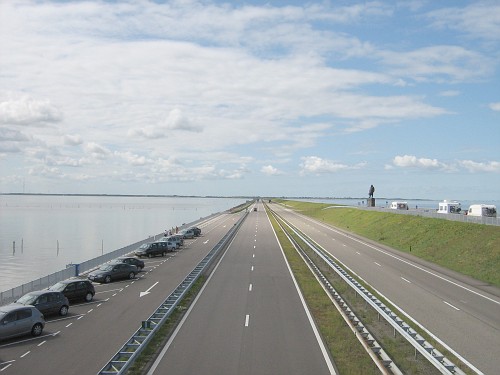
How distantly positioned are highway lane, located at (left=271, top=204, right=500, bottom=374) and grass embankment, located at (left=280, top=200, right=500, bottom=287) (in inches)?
61.0

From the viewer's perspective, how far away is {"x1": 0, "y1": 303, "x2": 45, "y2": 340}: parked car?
20250 mm

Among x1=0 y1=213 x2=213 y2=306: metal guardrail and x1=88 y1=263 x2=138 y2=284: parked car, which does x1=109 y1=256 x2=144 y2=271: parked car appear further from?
x1=0 y1=213 x2=213 y2=306: metal guardrail

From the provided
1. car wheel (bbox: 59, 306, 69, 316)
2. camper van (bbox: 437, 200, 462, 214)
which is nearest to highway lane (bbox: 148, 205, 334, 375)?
car wheel (bbox: 59, 306, 69, 316)

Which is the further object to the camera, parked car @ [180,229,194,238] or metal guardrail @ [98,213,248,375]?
parked car @ [180,229,194,238]

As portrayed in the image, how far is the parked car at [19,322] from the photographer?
20.2m

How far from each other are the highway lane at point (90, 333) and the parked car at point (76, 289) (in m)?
0.60

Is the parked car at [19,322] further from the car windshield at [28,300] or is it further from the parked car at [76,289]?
the parked car at [76,289]

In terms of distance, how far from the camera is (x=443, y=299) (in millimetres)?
29297

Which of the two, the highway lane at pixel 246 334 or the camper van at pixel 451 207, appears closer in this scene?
the highway lane at pixel 246 334

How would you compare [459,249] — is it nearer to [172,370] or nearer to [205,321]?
[205,321]

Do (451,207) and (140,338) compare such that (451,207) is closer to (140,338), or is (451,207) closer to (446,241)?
(446,241)

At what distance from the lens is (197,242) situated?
67500mm

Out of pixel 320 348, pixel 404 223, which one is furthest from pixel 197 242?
pixel 320 348

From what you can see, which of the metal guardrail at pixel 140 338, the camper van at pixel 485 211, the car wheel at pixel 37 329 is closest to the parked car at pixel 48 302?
the car wheel at pixel 37 329
